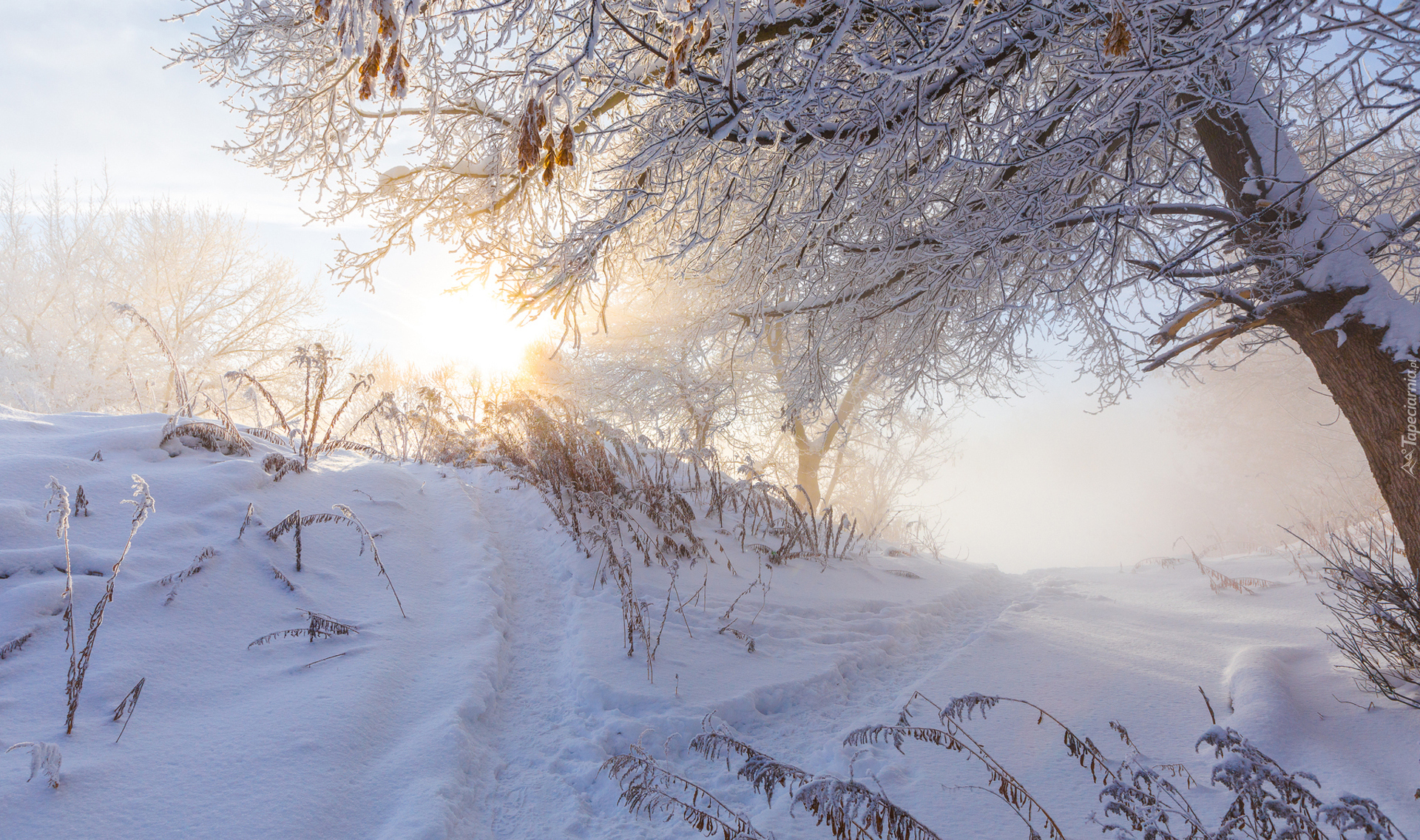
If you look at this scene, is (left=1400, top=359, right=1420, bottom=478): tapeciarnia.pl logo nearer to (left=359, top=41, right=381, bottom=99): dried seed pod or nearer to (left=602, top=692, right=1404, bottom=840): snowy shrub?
(left=602, top=692, right=1404, bottom=840): snowy shrub

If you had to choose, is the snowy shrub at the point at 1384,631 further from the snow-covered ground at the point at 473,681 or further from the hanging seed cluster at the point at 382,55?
the hanging seed cluster at the point at 382,55

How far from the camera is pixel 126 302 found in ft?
46.4

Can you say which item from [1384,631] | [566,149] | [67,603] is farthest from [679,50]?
[1384,631]

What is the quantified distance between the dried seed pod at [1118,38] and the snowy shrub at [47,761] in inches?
135

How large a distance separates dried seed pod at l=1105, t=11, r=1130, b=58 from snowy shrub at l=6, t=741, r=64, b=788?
343 centimetres

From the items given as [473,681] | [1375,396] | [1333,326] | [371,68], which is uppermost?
[371,68]

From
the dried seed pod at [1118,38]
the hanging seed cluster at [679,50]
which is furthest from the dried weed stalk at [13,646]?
the dried seed pod at [1118,38]

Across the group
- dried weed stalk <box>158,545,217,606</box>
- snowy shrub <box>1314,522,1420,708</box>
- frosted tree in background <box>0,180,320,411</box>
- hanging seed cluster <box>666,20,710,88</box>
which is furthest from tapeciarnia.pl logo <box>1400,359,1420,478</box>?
frosted tree in background <box>0,180,320,411</box>

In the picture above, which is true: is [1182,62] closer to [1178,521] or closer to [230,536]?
[230,536]

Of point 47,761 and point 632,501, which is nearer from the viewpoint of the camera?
point 47,761

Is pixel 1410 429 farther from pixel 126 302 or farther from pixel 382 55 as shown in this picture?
pixel 126 302

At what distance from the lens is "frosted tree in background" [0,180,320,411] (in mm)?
13969

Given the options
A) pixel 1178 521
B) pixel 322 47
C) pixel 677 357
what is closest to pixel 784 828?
pixel 322 47

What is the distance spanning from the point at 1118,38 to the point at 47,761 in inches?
140
